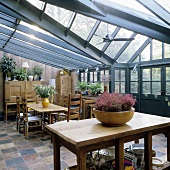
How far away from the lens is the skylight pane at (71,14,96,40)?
14.5 feet

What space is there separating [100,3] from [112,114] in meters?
2.39

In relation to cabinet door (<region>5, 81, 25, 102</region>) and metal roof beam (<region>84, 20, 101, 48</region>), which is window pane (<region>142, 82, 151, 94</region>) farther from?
cabinet door (<region>5, 81, 25, 102</region>)

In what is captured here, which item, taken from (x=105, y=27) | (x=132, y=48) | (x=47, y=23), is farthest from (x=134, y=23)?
(x=132, y=48)

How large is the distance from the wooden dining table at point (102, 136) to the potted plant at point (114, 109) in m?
0.07

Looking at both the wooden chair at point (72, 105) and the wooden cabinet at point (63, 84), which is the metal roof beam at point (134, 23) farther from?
the wooden cabinet at point (63, 84)

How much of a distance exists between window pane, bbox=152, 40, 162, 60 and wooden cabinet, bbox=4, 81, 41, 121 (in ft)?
15.5

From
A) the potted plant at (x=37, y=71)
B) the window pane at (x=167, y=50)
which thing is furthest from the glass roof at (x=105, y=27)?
the potted plant at (x=37, y=71)

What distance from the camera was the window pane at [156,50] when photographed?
534cm

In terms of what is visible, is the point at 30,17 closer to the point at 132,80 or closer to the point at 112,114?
the point at 112,114

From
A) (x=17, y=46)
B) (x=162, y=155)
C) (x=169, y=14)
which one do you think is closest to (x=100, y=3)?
(x=169, y=14)

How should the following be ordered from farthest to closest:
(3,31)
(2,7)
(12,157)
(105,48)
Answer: (105,48)
(3,31)
(2,7)
(12,157)

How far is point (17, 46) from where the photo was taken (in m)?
6.63

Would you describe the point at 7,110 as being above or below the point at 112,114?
below

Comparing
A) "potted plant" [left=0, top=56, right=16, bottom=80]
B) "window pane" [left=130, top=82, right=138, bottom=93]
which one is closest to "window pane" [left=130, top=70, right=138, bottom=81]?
"window pane" [left=130, top=82, right=138, bottom=93]
